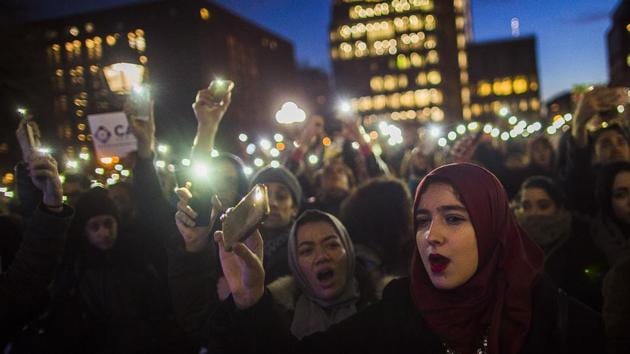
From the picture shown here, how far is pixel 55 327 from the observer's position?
351 cm

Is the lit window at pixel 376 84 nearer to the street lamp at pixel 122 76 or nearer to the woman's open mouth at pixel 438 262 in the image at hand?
the street lamp at pixel 122 76

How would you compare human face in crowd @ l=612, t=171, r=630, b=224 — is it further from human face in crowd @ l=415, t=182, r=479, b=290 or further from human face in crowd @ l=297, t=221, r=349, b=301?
human face in crowd @ l=415, t=182, r=479, b=290

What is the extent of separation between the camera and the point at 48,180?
3094mm

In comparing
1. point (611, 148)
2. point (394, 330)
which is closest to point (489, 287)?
point (394, 330)

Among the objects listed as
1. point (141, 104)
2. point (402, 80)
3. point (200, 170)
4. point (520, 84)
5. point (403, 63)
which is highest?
point (403, 63)

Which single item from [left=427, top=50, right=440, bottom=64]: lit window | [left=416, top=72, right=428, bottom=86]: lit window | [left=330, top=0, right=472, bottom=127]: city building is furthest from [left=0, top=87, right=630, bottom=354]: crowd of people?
[left=427, top=50, right=440, bottom=64]: lit window

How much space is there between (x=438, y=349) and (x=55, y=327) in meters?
2.49

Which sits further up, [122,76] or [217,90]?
[122,76]

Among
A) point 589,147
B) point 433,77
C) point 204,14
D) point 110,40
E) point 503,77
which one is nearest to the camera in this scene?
point 589,147

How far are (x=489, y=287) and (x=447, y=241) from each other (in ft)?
0.80

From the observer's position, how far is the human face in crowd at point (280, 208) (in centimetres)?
434

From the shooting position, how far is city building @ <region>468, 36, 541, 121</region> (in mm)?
138250

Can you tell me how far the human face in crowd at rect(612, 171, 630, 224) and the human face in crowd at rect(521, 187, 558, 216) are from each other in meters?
0.64

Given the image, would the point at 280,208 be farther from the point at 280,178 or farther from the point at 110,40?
the point at 110,40
